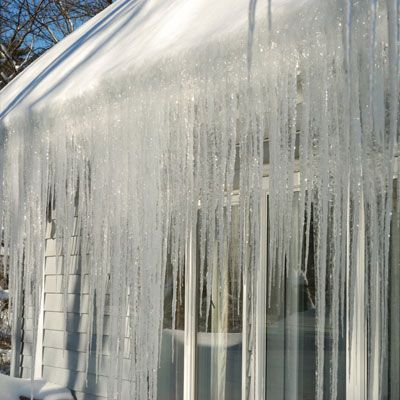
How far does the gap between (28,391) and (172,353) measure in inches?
82.5

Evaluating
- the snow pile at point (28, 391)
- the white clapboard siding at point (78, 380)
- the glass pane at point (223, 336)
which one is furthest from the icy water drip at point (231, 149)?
the snow pile at point (28, 391)

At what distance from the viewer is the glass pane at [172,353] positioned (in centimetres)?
483

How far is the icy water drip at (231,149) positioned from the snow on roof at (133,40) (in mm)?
39

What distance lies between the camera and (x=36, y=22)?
1151 centimetres

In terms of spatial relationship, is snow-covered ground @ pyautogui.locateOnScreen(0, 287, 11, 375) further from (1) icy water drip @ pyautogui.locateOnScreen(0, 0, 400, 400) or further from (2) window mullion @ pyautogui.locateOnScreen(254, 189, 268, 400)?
(1) icy water drip @ pyautogui.locateOnScreen(0, 0, 400, 400)

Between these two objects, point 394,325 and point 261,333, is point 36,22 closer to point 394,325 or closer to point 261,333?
point 261,333

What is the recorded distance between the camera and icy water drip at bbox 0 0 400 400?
186cm

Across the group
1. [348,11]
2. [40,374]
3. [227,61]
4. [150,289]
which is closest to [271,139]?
[227,61]

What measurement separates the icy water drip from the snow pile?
103 inches

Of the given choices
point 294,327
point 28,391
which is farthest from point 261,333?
point 28,391

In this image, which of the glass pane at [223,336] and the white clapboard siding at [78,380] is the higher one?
the glass pane at [223,336]

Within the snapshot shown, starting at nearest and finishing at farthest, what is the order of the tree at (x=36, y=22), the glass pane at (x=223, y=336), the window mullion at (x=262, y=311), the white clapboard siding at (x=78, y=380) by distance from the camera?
1. the window mullion at (x=262, y=311)
2. the glass pane at (x=223, y=336)
3. the white clapboard siding at (x=78, y=380)
4. the tree at (x=36, y=22)

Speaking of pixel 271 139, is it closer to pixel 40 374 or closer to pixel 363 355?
pixel 363 355

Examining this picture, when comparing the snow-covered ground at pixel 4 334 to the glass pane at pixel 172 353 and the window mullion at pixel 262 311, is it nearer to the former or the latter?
the glass pane at pixel 172 353
